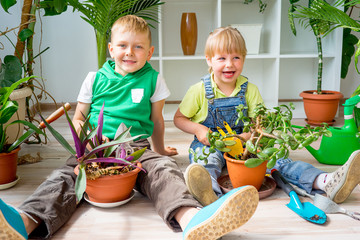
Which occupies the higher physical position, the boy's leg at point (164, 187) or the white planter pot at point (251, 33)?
the white planter pot at point (251, 33)

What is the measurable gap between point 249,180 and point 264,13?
1868 millimetres

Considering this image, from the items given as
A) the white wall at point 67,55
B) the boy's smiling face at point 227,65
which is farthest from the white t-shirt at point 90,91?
the white wall at point 67,55

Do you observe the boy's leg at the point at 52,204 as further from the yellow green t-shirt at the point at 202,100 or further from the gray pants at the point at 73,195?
the yellow green t-shirt at the point at 202,100

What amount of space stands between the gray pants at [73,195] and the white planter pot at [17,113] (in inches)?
18.5

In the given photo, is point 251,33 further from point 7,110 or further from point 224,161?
point 7,110

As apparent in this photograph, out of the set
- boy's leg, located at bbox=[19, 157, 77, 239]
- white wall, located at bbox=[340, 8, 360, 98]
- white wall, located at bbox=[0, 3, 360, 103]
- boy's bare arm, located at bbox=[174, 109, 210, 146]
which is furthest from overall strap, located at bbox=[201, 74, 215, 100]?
white wall, located at bbox=[340, 8, 360, 98]

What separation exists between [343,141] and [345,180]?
0.45 metres

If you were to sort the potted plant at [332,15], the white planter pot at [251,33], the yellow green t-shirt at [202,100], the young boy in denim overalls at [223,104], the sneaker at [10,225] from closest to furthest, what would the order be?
1. the sneaker at [10,225]
2. the young boy in denim overalls at [223,104]
3. the yellow green t-shirt at [202,100]
4. the potted plant at [332,15]
5. the white planter pot at [251,33]

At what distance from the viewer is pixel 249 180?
1.30 m

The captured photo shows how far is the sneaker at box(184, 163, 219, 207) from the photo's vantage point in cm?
116

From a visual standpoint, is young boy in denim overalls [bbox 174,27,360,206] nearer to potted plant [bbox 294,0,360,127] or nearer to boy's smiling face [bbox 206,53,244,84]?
boy's smiling face [bbox 206,53,244,84]

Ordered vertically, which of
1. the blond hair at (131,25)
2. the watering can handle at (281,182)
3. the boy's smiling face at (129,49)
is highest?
the blond hair at (131,25)

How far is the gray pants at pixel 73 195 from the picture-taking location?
110 centimetres

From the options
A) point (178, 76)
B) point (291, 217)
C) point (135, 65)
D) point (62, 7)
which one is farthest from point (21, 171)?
point (178, 76)
